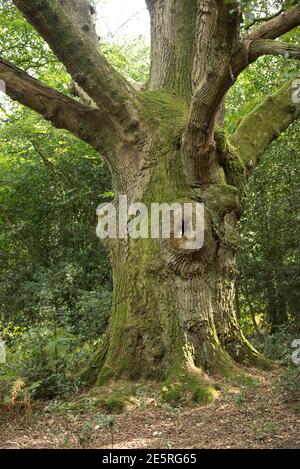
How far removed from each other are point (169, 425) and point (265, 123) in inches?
196

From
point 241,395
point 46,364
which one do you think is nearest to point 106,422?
point 241,395

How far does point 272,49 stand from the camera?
6242 mm

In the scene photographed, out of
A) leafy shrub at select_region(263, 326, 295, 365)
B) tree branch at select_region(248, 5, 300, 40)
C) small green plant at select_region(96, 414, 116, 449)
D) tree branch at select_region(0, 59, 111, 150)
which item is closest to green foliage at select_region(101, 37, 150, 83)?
Result: tree branch at select_region(0, 59, 111, 150)

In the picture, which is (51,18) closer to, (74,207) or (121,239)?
(121,239)

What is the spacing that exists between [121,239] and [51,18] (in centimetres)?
283

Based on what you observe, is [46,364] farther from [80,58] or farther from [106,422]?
[80,58]

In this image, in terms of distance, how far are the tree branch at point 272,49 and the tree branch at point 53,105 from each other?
2317 mm

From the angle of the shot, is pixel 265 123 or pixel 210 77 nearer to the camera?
pixel 210 77

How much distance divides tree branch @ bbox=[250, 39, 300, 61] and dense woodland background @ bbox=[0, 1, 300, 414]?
427 cm

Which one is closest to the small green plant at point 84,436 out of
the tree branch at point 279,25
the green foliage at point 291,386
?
the green foliage at point 291,386

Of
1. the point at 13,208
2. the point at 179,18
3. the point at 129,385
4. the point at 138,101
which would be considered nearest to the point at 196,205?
the point at 138,101

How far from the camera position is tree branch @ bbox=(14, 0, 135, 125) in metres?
6.97

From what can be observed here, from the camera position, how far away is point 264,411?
5758mm

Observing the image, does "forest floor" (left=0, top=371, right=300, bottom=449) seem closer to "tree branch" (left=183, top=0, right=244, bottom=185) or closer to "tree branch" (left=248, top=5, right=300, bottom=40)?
"tree branch" (left=183, top=0, right=244, bottom=185)
